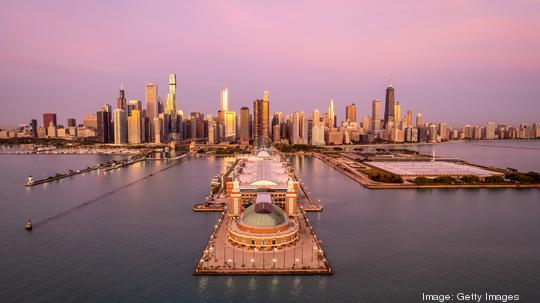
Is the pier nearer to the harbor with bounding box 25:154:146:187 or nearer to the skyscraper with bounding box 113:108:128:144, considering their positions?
the harbor with bounding box 25:154:146:187

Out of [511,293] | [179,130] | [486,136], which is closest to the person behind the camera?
[511,293]

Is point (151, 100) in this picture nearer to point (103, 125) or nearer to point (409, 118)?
point (103, 125)

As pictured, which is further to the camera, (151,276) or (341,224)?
(341,224)

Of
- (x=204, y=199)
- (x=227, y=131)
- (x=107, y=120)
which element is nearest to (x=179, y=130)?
(x=227, y=131)

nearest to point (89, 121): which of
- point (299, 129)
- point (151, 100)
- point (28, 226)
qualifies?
point (151, 100)

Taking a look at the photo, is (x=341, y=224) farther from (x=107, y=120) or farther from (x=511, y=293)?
(x=107, y=120)

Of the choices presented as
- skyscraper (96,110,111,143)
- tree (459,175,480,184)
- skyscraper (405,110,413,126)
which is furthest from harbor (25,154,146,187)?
skyscraper (405,110,413,126)
